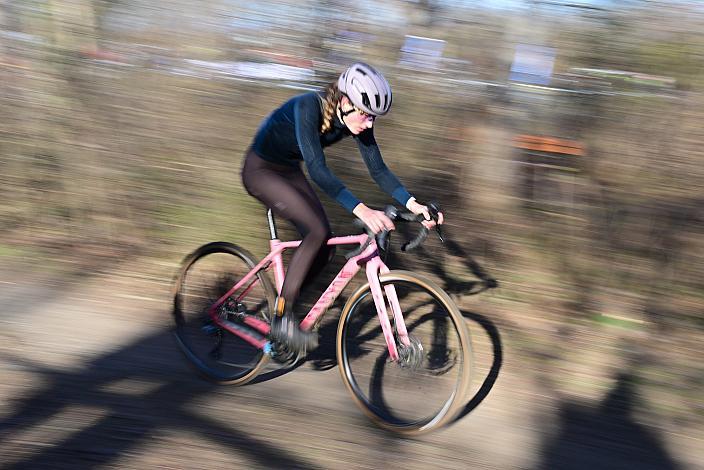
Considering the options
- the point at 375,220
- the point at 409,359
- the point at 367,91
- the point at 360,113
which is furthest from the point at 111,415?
the point at 367,91

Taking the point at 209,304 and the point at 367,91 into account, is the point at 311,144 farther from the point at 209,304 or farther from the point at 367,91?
the point at 209,304

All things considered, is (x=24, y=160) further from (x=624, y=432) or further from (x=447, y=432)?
(x=624, y=432)

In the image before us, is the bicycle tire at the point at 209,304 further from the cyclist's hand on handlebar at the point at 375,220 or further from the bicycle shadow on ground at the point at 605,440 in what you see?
the bicycle shadow on ground at the point at 605,440

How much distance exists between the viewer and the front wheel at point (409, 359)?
3.67m

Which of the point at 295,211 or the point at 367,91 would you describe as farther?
the point at 295,211

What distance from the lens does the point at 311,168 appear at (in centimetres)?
370

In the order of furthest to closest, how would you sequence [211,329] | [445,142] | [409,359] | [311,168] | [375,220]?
[445,142]
[211,329]
[409,359]
[311,168]
[375,220]

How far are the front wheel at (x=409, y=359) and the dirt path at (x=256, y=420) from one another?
15 cm

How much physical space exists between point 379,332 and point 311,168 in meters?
1.02

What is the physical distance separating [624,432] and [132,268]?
447cm

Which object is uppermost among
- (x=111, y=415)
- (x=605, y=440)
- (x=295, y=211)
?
(x=295, y=211)

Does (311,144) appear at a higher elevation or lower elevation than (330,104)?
lower

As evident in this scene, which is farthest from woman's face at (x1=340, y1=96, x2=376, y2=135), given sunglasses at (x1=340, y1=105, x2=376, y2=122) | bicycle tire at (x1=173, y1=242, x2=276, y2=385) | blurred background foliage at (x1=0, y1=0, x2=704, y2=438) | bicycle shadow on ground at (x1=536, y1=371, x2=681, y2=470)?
bicycle shadow on ground at (x1=536, y1=371, x2=681, y2=470)

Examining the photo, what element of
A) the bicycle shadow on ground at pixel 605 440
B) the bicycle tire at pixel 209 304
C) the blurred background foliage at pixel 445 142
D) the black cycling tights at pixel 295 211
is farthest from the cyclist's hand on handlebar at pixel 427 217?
the blurred background foliage at pixel 445 142
